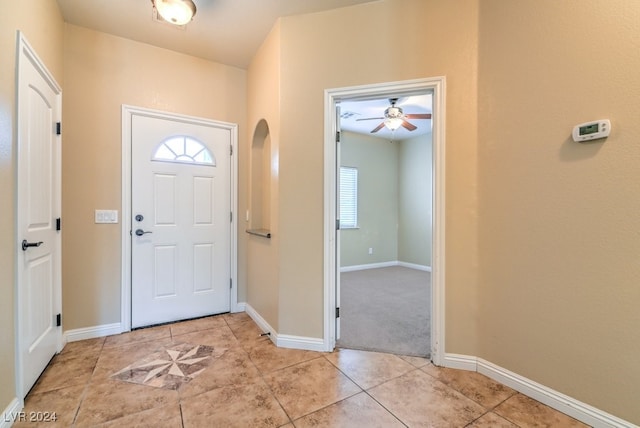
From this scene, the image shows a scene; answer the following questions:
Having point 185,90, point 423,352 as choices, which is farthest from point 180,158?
point 423,352

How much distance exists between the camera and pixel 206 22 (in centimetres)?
249

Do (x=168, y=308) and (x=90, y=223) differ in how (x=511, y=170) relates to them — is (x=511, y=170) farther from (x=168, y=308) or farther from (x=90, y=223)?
(x=90, y=223)

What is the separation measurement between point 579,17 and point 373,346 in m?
2.61

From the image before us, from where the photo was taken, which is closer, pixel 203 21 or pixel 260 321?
pixel 203 21

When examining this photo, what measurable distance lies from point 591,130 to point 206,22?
292 cm

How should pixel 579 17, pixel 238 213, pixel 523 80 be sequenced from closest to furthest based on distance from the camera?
pixel 579 17 → pixel 523 80 → pixel 238 213

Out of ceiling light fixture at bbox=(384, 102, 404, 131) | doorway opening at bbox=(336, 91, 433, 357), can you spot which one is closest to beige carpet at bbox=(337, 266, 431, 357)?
doorway opening at bbox=(336, 91, 433, 357)

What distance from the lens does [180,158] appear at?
9.78ft

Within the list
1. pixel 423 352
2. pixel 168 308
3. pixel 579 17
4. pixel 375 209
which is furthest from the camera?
pixel 375 209

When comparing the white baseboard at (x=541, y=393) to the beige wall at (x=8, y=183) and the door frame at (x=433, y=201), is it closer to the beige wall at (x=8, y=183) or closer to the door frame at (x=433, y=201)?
the door frame at (x=433, y=201)

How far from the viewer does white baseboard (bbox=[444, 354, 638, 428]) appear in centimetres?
148

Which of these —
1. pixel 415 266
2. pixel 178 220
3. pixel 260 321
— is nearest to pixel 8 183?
pixel 178 220

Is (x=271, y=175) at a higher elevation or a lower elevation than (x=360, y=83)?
lower

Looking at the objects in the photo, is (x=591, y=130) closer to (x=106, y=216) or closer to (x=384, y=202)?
(x=106, y=216)
